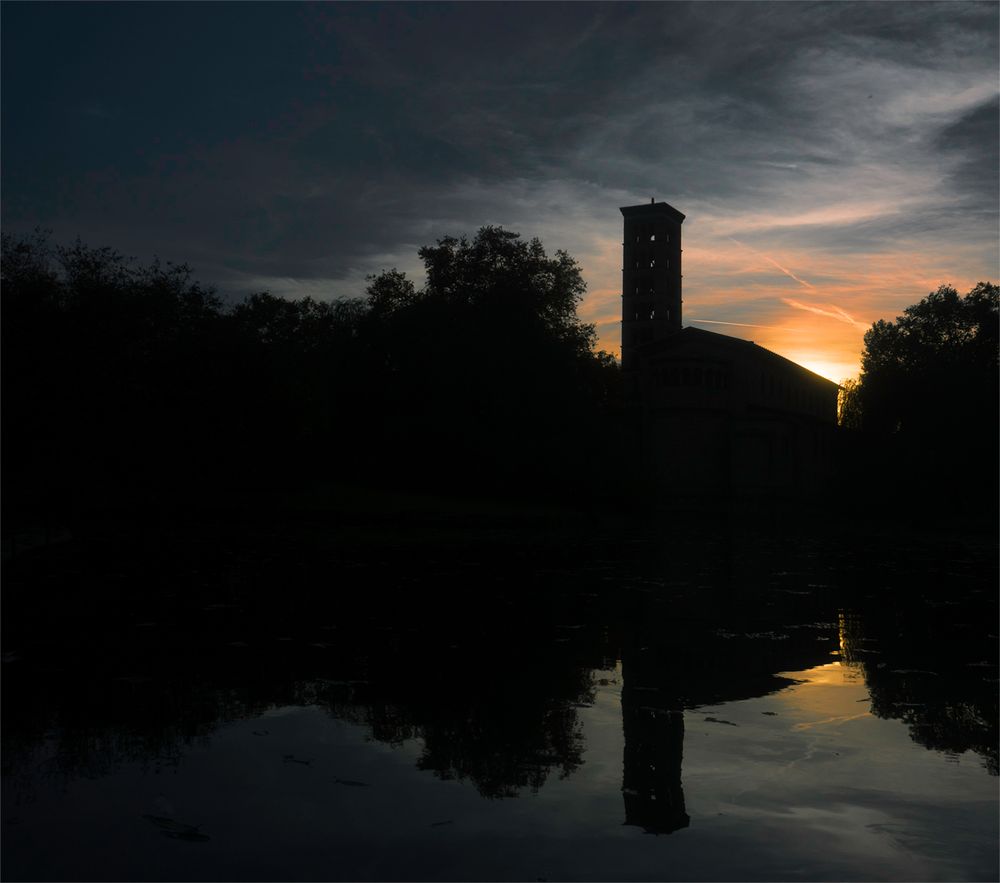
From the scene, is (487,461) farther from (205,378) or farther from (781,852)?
(781,852)

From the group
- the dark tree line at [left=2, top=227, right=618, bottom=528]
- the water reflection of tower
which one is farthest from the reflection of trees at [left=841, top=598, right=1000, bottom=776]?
the dark tree line at [left=2, top=227, right=618, bottom=528]

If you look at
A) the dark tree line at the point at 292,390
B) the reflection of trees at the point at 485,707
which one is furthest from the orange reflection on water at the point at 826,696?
the dark tree line at the point at 292,390

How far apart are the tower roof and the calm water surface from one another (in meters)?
75.8

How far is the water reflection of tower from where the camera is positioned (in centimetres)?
592

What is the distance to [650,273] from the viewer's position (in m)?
89.8

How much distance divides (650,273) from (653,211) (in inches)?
215

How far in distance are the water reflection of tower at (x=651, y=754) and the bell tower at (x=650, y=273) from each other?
264 ft

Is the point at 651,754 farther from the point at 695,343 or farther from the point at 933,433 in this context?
the point at 695,343

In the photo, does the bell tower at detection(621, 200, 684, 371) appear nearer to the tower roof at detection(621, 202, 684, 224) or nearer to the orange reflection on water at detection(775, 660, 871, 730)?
the tower roof at detection(621, 202, 684, 224)

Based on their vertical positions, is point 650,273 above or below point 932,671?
above

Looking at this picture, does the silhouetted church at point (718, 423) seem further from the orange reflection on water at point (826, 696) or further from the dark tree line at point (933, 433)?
the orange reflection on water at point (826, 696)

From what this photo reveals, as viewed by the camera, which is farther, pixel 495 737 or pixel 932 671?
pixel 932 671

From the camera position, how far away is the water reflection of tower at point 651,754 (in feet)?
19.4

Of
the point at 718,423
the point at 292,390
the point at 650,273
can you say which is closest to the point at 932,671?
the point at 292,390
